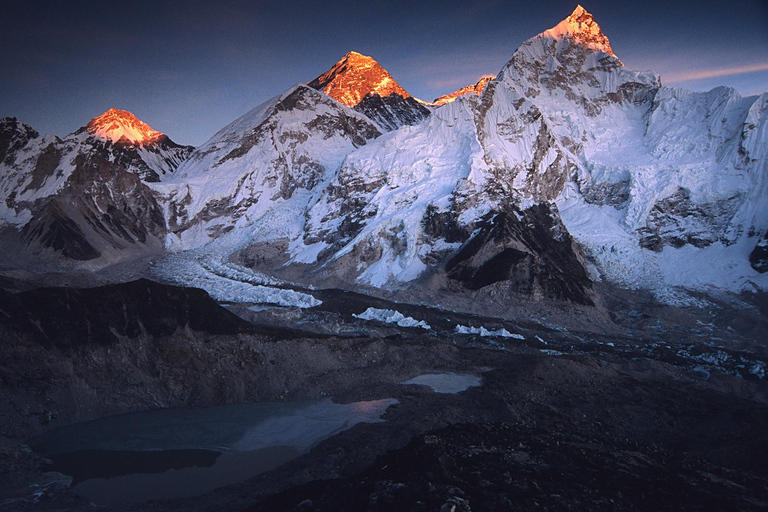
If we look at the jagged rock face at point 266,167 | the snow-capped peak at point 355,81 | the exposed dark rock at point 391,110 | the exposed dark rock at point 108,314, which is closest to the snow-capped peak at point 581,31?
the jagged rock face at point 266,167

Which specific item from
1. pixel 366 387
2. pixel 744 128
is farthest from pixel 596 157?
pixel 366 387

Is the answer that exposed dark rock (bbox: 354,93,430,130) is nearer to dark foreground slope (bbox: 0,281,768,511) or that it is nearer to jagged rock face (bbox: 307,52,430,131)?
jagged rock face (bbox: 307,52,430,131)

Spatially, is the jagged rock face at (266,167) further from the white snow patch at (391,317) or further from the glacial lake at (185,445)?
the glacial lake at (185,445)

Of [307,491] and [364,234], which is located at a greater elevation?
[364,234]

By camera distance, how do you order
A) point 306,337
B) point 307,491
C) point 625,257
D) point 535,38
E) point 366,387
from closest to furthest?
point 307,491, point 366,387, point 306,337, point 625,257, point 535,38

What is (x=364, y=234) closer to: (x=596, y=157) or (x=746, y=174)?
(x=596, y=157)

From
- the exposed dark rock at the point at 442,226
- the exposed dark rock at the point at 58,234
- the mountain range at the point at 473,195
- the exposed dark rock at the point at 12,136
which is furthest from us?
the exposed dark rock at the point at 12,136
